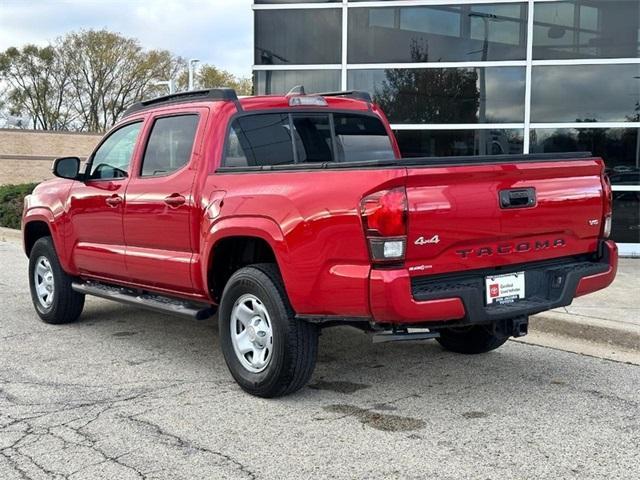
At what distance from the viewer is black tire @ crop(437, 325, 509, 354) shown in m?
5.47

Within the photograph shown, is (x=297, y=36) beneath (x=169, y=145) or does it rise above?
above

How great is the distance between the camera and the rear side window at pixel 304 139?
17.1 feet

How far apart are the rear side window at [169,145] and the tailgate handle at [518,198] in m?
2.28

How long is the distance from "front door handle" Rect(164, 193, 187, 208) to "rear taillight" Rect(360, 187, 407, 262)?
5.68 ft

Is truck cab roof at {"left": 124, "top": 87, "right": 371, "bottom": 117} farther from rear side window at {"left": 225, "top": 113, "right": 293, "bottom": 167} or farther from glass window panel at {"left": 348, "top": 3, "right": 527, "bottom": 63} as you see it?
glass window panel at {"left": 348, "top": 3, "right": 527, "bottom": 63}

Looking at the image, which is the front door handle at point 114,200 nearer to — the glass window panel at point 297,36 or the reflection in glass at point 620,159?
the glass window panel at point 297,36

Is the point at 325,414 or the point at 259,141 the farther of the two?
the point at 259,141

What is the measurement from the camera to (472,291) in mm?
4012

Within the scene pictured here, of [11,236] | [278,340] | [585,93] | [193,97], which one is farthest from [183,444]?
[11,236]

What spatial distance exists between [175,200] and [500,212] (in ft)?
7.49

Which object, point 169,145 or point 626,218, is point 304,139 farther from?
point 626,218

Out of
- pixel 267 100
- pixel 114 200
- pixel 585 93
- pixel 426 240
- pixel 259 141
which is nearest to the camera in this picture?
pixel 426 240

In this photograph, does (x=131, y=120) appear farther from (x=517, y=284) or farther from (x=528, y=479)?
(x=528, y=479)

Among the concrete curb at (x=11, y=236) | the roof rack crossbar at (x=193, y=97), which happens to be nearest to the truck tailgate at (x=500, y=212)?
the roof rack crossbar at (x=193, y=97)
